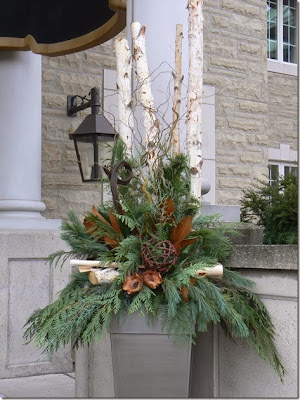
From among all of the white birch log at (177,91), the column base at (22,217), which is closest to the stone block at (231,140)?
the column base at (22,217)

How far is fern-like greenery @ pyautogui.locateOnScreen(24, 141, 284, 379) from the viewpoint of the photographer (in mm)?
3223

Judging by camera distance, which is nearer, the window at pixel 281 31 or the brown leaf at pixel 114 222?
the brown leaf at pixel 114 222

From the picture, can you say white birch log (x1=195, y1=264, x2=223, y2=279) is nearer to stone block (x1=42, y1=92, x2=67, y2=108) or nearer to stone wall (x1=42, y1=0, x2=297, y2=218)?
stone wall (x1=42, y1=0, x2=297, y2=218)

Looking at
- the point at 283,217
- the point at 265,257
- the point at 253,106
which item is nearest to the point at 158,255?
the point at 265,257

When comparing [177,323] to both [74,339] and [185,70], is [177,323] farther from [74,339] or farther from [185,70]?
[185,70]

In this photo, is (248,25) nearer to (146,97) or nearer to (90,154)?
(90,154)

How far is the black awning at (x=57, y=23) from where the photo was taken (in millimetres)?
6566

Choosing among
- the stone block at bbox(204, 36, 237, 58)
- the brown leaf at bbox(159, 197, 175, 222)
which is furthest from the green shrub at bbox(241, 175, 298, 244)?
the stone block at bbox(204, 36, 237, 58)

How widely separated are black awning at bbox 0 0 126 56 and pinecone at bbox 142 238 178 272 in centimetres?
354

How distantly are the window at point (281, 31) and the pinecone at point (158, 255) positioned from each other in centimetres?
825

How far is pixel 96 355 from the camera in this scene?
429cm

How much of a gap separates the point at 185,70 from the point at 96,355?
1.84 m

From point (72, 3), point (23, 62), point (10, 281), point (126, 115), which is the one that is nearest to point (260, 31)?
point (72, 3)

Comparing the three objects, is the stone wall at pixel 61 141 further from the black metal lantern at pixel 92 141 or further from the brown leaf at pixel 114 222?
the brown leaf at pixel 114 222
